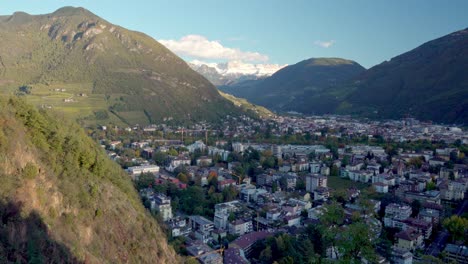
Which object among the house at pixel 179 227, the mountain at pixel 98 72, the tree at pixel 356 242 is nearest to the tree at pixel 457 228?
the house at pixel 179 227

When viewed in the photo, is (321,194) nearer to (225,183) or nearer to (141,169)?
(225,183)

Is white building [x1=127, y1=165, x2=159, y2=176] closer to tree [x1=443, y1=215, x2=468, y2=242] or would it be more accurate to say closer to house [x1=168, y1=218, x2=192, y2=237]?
house [x1=168, y1=218, x2=192, y2=237]

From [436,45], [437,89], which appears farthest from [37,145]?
[436,45]

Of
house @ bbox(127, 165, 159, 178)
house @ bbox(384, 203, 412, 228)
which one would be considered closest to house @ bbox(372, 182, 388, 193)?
house @ bbox(384, 203, 412, 228)

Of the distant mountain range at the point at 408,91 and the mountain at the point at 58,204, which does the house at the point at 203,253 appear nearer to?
the mountain at the point at 58,204

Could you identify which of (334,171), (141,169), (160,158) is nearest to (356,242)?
(141,169)

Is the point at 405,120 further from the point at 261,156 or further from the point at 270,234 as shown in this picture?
the point at 270,234

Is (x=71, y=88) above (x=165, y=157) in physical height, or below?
above
